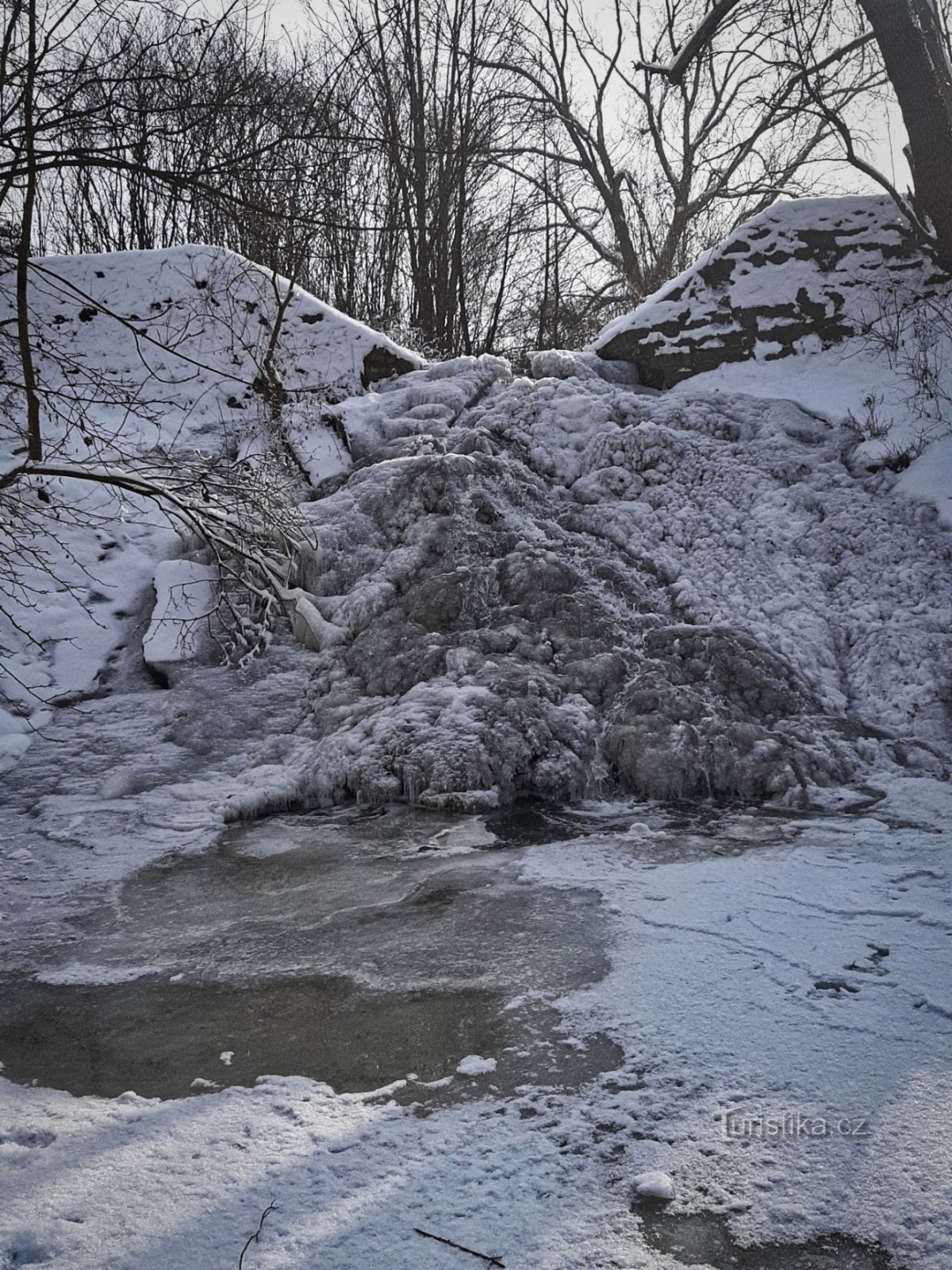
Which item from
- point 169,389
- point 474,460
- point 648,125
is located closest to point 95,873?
point 474,460

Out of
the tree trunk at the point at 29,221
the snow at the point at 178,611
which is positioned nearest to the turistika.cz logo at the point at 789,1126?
the tree trunk at the point at 29,221

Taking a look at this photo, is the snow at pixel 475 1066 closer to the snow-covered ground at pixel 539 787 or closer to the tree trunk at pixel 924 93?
the snow-covered ground at pixel 539 787

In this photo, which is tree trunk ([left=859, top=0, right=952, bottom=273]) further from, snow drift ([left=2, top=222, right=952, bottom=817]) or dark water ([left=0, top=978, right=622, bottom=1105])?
dark water ([left=0, top=978, right=622, bottom=1105])

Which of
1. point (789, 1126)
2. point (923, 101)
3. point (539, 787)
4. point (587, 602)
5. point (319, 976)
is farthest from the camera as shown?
point (923, 101)

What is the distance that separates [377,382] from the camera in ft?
27.7

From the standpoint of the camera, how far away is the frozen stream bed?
5.57ft

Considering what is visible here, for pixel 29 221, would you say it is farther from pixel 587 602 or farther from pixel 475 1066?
pixel 587 602

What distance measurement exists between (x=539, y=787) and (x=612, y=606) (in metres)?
1.48

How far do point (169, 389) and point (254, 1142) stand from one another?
7.39 m

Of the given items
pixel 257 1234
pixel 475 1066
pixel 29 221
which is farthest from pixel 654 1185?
pixel 29 221

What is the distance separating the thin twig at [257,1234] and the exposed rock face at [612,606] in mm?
2560

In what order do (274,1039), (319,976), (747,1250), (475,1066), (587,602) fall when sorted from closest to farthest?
(747,1250)
(475,1066)
(274,1039)
(319,976)
(587,602)

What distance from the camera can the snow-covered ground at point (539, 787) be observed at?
71.2 inches

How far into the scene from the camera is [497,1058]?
2271 mm
